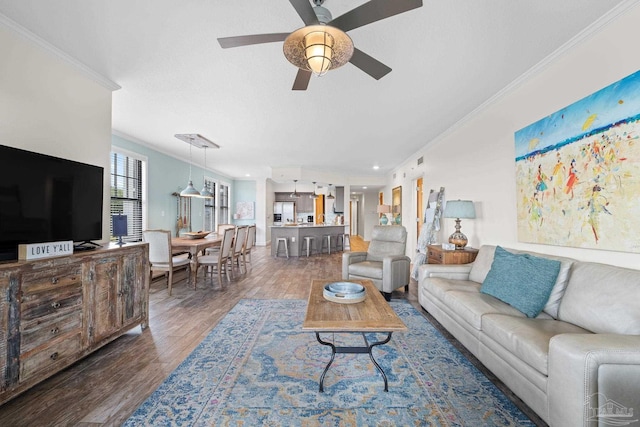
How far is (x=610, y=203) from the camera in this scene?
1985 millimetres

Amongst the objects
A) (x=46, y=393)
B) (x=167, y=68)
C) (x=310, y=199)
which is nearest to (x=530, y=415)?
(x=46, y=393)

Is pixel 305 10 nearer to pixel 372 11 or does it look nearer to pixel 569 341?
pixel 372 11

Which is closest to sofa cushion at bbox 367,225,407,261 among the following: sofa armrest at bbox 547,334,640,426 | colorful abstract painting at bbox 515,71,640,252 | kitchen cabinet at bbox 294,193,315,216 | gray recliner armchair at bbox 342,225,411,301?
gray recliner armchair at bbox 342,225,411,301

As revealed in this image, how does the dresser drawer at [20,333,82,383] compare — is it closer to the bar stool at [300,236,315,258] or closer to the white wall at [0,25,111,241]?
the white wall at [0,25,111,241]

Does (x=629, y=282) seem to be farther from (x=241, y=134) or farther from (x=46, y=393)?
(x=241, y=134)

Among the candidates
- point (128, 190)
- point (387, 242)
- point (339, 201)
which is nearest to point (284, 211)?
point (339, 201)

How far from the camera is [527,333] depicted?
1675 mm

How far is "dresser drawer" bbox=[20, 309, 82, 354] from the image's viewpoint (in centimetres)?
175

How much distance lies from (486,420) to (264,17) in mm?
3058

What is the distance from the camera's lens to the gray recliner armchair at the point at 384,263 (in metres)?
3.75

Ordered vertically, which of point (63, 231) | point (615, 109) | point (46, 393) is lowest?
point (46, 393)

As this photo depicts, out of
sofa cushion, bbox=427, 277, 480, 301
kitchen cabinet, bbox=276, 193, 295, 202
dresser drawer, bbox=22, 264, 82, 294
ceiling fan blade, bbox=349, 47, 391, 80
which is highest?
ceiling fan blade, bbox=349, 47, 391, 80

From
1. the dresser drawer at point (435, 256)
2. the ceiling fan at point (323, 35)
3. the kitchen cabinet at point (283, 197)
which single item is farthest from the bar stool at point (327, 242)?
the ceiling fan at point (323, 35)

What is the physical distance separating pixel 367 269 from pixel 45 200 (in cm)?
349
